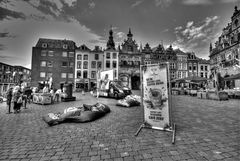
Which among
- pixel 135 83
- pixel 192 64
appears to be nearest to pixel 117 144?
pixel 135 83

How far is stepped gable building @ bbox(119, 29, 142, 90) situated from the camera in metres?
36.3

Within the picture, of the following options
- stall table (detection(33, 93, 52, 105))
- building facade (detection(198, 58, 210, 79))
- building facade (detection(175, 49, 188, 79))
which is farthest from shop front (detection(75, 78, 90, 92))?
building facade (detection(198, 58, 210, 79))

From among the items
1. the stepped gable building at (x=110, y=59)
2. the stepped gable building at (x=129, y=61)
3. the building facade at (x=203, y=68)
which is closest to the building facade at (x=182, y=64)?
the building facade at (x=203, y=68)

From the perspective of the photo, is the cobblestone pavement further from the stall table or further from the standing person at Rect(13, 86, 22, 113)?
the stall table

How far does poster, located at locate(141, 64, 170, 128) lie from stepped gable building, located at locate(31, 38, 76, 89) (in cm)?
3504

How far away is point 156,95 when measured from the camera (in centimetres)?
379

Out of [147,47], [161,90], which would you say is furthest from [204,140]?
[147,47]

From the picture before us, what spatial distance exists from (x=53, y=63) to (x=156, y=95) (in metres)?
38.0

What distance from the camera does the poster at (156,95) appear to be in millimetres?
3670

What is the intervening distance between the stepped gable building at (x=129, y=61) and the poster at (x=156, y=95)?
106 ft

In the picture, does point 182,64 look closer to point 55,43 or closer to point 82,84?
point 82,84

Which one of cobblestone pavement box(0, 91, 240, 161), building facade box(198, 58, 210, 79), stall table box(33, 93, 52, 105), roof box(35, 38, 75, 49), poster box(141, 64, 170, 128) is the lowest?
cobblestone pavement box(0, 91, 240, 161)

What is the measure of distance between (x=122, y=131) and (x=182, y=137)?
1858 millimetres

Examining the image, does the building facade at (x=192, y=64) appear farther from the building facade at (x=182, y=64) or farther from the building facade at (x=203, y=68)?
the building facade at (x=203, y=68)
